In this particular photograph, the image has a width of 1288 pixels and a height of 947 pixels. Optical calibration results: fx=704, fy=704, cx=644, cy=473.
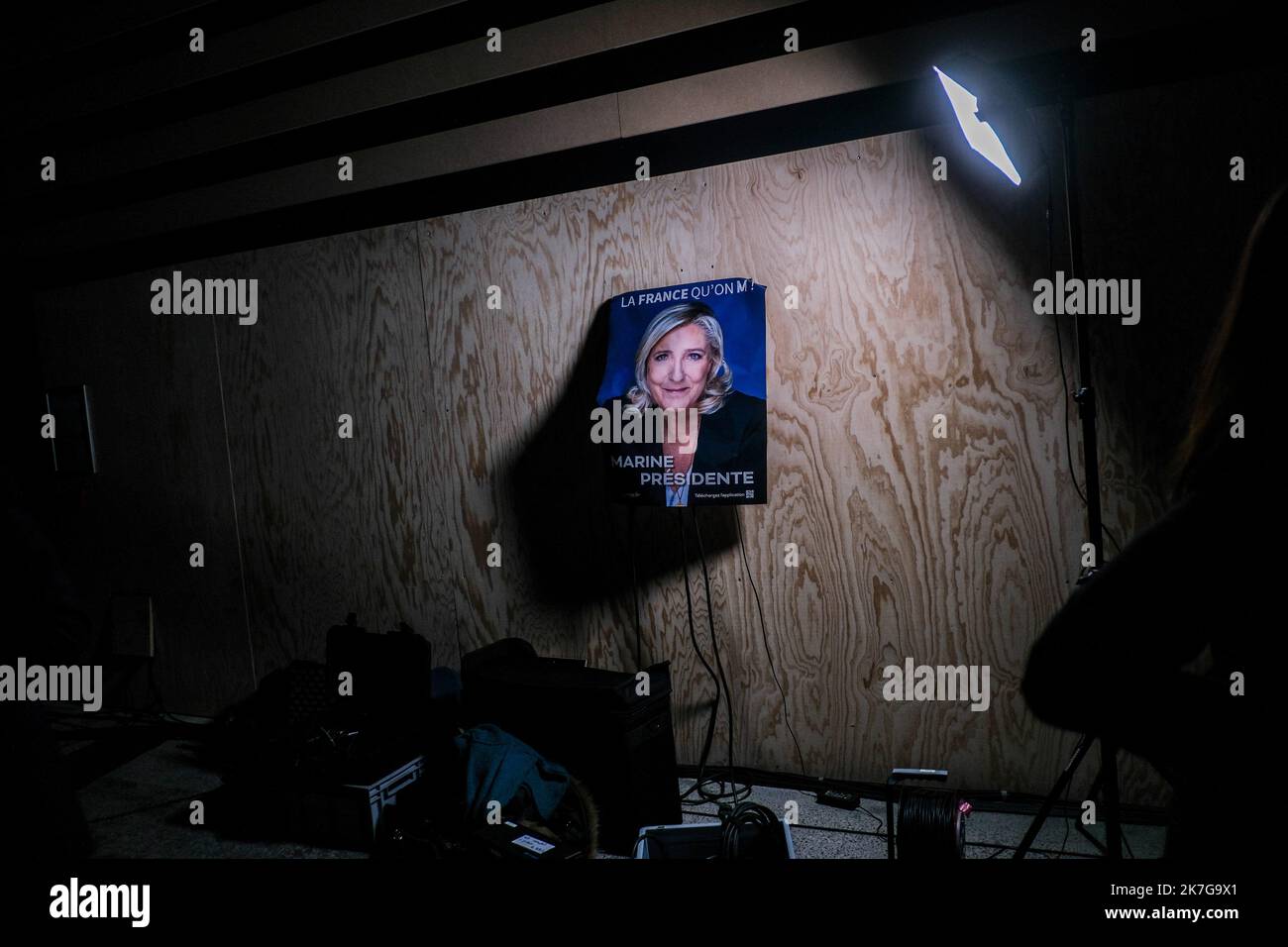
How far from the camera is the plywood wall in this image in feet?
8.52

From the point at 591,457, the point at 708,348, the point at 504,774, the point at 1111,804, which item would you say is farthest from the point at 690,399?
the point at 1111,804

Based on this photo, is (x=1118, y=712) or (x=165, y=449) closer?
(x=1118, y=712)

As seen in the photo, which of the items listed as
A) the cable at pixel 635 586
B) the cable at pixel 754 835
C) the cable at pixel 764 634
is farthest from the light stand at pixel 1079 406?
the cable at pixel 635 586

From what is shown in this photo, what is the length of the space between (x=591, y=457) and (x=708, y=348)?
2.54ft

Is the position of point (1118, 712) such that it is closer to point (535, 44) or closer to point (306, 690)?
point (535, 44)

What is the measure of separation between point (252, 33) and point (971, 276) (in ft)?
10.6

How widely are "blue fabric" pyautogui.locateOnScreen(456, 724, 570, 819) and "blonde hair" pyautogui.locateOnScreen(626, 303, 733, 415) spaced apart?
136cm

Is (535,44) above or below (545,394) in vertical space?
above

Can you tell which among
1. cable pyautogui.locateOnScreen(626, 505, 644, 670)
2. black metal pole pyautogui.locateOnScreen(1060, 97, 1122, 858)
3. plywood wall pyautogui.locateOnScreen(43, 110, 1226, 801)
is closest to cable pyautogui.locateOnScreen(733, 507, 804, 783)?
plywood wall pyautogui.locateOnScreen(43, 110, 1226, 801)

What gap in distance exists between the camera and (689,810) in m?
2.77

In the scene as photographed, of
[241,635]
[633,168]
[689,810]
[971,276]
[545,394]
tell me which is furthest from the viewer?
[241,635]

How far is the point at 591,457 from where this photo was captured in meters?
3.17

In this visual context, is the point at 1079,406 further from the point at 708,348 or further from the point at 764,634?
the point at 764,634
